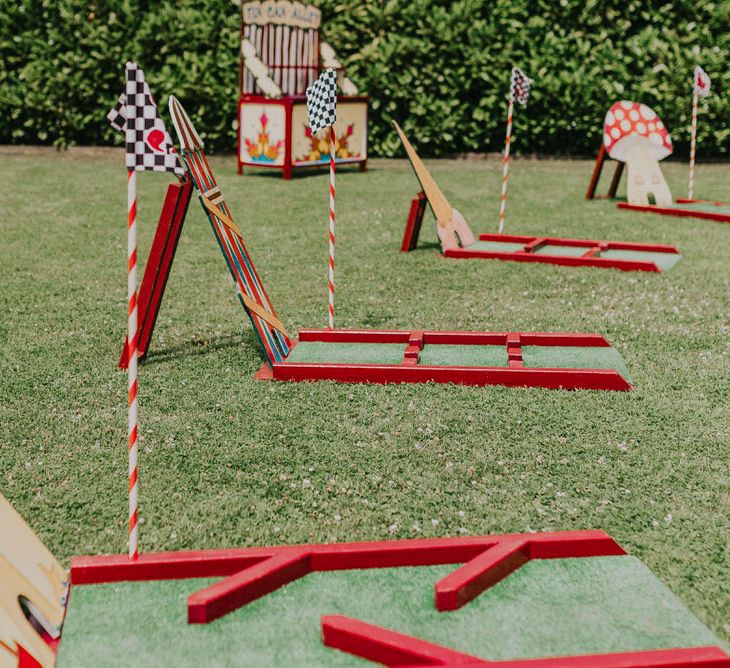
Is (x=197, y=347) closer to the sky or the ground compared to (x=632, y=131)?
closer to the ground

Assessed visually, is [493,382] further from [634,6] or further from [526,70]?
[634,6]

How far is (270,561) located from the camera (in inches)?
131

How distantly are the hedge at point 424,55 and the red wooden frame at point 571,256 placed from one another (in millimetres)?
5737

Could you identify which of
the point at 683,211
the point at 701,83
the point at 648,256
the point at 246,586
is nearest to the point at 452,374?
the point at 246,586

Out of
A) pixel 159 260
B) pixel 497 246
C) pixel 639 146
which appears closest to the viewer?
pixel 159 260

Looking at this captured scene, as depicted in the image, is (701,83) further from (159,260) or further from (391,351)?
(159,260)

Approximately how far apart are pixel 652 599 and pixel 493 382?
2.27m

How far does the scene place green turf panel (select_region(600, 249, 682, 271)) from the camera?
8.58 meters

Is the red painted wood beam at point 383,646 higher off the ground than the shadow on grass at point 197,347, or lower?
higher

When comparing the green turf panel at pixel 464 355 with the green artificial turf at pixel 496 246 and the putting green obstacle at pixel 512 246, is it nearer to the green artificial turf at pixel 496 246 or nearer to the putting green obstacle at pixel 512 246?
the putting green obstacle at pixel 512 246

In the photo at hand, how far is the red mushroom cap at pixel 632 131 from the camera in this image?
1136cm

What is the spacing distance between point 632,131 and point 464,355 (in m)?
6.65

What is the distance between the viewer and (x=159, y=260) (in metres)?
5.67

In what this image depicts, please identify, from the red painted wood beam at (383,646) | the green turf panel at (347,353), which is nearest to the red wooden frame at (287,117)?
the green turf panel at (347,353)
